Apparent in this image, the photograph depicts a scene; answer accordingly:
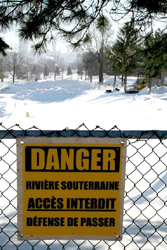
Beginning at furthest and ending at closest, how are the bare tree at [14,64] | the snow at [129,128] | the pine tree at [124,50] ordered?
the bare tree at [14,64] → the pine tree at [124,50] → the snow at [129,128]

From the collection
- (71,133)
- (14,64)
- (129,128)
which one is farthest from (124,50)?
(14,64)

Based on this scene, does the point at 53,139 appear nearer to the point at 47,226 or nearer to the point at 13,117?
the point at 47,226

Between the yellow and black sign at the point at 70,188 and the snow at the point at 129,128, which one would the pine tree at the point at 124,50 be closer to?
the snow at the point at 129,128

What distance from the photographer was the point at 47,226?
6.89 feet

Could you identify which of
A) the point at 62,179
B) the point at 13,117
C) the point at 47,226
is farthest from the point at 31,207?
the point at 13,117

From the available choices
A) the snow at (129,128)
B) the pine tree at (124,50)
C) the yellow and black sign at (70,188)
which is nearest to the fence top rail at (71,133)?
the yellow and black sign at (70,188)

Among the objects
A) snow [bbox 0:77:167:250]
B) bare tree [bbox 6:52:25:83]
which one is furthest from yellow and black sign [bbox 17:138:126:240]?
bare tree [bbox 6:52:25:83]

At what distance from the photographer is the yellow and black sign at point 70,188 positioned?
2.01 m

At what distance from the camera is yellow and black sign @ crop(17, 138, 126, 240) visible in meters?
2.01

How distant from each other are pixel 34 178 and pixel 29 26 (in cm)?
394

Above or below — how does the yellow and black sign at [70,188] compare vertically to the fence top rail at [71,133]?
below

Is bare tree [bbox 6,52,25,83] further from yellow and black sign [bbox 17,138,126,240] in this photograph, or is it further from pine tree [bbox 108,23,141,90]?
yellow and black sign [bbox 17,138,126,240]

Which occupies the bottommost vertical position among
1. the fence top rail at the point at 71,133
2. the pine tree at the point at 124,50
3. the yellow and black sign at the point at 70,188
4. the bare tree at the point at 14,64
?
the yellow and black sign at the point at 70,188

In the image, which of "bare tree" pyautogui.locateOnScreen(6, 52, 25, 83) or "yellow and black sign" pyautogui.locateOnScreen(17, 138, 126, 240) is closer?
"yellow and black sign" pyautogui.locateOnScreen(17, 138, 126, 240)
